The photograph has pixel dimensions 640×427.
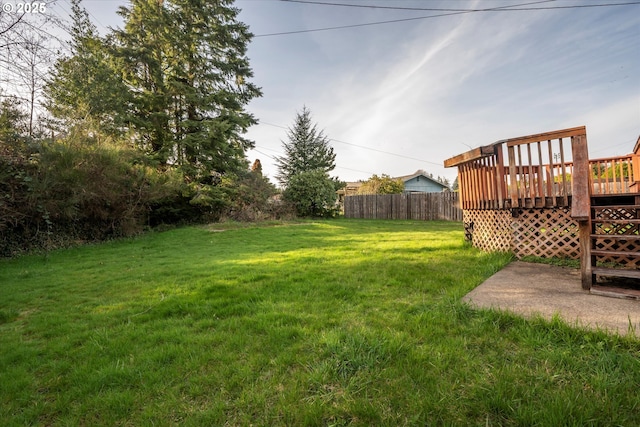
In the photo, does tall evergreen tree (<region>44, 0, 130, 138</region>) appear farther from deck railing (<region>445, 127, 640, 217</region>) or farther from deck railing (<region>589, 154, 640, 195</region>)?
deck railing (<region>589, 154, 640, 195</region>)

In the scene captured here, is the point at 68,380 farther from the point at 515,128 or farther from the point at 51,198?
the point at 515,128

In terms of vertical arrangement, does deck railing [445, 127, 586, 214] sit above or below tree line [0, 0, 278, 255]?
below

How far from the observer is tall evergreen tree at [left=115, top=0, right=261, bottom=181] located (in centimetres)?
1225

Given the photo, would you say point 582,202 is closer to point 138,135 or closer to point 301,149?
point 138,135

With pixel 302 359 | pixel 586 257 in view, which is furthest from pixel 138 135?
pixel 586 257

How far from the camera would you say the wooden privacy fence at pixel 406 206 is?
14.9m

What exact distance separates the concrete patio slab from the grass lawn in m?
0.22

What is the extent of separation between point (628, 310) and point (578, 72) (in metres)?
9.21

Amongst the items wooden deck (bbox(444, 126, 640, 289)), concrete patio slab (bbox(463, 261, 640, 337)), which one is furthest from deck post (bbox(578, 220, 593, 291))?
concrete patio slab (bbox(463, 261, 640, 337))

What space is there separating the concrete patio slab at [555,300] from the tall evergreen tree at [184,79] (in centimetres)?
1237

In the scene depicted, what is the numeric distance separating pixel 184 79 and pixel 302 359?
50.0ft

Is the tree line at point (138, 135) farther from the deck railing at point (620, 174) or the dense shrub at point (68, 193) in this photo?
the deck railing at point (620, 174)

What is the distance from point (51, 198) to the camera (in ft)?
22.2

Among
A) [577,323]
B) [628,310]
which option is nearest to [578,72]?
[628,310]
